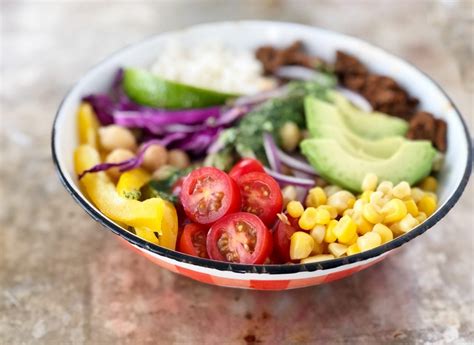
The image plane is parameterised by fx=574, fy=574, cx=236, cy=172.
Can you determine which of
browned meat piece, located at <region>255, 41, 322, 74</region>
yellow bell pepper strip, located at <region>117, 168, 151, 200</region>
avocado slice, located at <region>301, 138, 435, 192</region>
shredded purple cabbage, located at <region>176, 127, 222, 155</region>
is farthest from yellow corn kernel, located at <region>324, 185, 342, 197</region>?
browned meat piece, located at <region>255, 41, 322, 74</region>

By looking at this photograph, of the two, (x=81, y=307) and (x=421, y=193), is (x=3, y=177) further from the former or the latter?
(x=421, y=193)

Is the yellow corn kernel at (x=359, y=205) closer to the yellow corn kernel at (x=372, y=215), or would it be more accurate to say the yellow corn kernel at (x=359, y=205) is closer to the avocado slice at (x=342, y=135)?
the yellow corn kernel at (x=372, y=215)

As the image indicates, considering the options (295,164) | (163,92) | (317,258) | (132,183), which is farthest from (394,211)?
(163,92)

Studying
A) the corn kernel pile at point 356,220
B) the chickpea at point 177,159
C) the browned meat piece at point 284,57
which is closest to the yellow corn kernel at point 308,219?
the corn kernel pile at point 356,220

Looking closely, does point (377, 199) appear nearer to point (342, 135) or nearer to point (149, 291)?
point (342, 135)

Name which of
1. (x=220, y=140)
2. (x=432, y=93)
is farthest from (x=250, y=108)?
(x=432, y=93)

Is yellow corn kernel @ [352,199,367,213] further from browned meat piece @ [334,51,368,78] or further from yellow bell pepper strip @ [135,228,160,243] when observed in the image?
browned meat piece @ [334,51,368,78]
